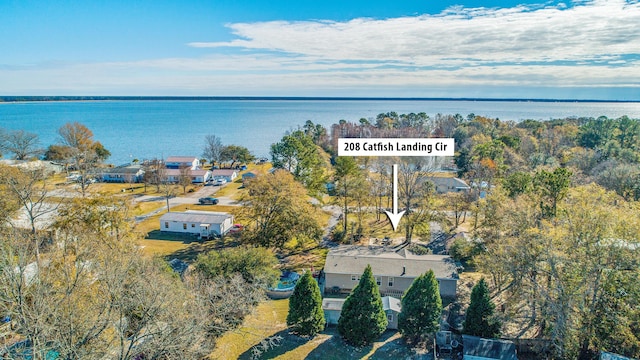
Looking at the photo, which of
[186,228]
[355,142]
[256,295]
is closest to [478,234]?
[355,142]

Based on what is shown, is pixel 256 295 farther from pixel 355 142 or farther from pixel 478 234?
pixel 478 234

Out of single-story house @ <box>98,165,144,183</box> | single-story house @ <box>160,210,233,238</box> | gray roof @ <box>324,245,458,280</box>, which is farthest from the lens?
single-story house @ <box>98,165,144,183</box>

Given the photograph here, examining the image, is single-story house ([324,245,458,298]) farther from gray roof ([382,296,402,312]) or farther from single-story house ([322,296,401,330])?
single-story house ([322,296,401,330])

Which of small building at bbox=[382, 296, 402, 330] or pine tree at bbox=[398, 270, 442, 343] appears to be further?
small building at bbox=[382, 296, 402, 330]

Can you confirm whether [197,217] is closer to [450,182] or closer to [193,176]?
[193,176]

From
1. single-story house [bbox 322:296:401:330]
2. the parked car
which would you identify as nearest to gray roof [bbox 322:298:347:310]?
single-story house [bbox 322:296:401:330]

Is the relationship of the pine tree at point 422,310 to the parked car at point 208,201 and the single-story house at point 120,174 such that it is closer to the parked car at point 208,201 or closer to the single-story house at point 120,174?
the parked car at point 208,201

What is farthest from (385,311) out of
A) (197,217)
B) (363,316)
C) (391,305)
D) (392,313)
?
(197,217)
